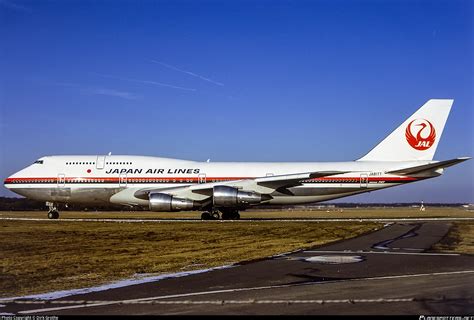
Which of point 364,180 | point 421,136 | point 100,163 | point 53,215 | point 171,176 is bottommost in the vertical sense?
point 53,215

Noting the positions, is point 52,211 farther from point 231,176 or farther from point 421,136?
point 421,136

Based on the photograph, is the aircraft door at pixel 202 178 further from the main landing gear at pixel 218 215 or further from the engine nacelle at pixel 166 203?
the engine nacelle at pixel 166 203

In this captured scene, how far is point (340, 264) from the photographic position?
42.0 ft

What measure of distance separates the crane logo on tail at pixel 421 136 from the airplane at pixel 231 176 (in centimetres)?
7

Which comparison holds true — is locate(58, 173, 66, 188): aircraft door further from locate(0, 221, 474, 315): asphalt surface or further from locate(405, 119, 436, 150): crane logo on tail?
locate(0, 221, 474, 315): asphalt surface

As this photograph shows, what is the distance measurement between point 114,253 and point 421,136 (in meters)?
29.0

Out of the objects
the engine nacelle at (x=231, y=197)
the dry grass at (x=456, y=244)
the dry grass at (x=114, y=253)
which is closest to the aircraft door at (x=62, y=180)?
the engine nacelle at (x=231, y=197)

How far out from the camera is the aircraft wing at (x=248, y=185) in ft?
115

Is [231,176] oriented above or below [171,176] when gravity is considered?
below

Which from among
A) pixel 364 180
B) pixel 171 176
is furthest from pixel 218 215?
pixel 364 180

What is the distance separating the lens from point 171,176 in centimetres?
3759

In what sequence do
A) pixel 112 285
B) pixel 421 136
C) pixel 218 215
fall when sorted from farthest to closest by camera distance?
1. pixel 421 136
2. pixel 218 215
3. pixel 112 285

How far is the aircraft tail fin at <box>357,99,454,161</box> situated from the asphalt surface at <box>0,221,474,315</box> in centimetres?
2607

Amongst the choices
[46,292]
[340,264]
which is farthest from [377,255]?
[46,292]
